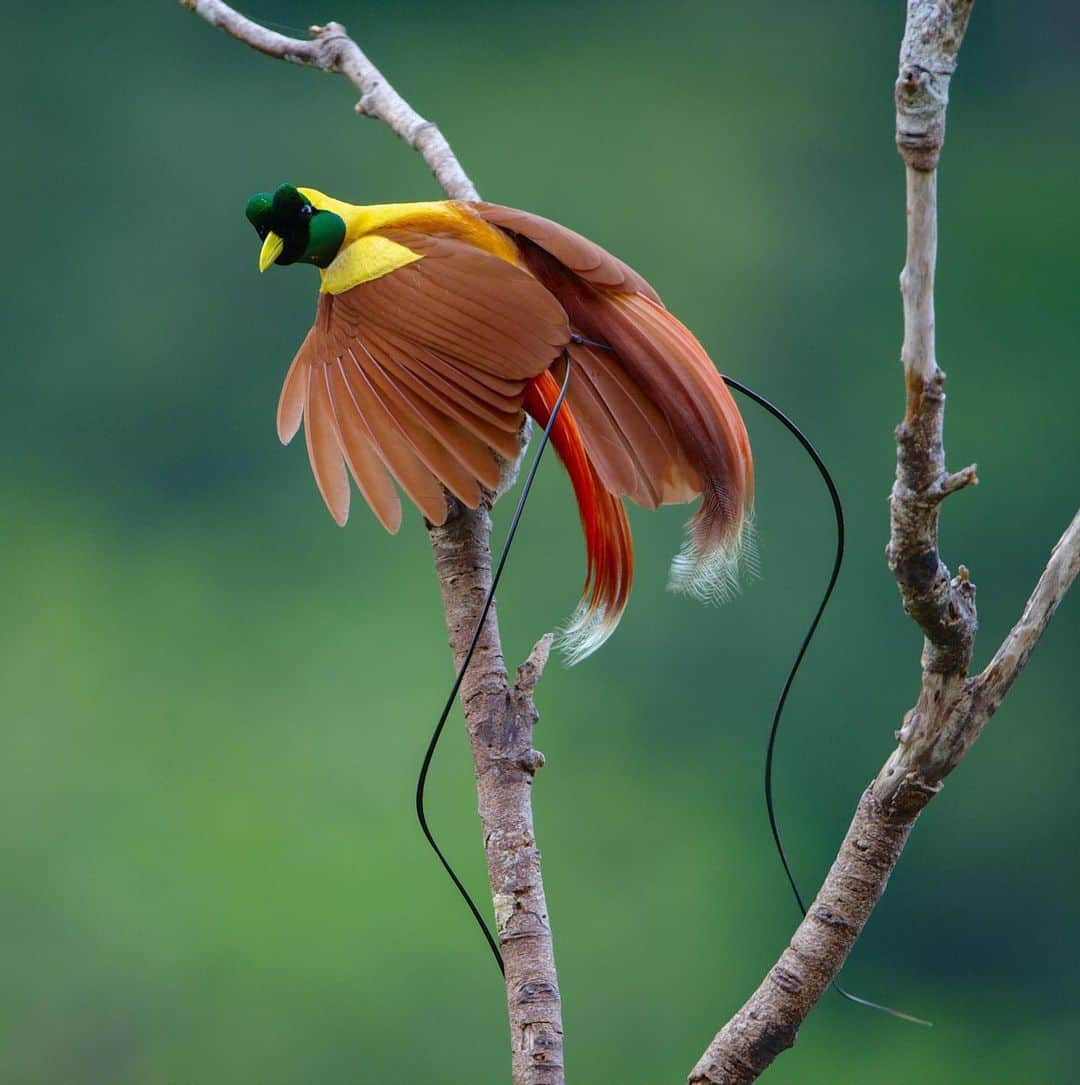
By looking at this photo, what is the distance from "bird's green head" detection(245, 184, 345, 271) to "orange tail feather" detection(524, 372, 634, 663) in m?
0.23

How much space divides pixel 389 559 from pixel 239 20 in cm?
165

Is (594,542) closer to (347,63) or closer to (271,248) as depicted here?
(271,248)

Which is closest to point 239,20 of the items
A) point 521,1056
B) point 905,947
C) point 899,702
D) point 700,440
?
point 700,440

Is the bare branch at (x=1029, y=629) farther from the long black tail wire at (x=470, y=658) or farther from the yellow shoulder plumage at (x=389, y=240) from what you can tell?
the yellow shoulder plumage at (x=389, y=240)

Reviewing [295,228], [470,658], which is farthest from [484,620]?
[295,228]

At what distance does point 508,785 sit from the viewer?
1125 mm

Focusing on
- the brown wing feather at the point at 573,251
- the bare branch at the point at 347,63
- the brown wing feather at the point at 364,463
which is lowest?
the brown wing feather at the point at 364,463

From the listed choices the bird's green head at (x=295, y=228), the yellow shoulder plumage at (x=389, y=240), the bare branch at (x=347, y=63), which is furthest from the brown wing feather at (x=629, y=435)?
the bare branch at (x=347, y=63)

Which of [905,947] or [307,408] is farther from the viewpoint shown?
[905,947]

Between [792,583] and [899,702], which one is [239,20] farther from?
[899,702]

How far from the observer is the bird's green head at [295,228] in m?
1.27

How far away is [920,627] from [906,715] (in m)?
0.06

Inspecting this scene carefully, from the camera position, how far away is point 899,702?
114 inches

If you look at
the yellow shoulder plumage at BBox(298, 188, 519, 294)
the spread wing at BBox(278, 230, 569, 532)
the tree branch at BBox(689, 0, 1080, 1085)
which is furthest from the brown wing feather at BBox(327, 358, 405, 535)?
the tree branch at BBox(689, 0, 1080, 1085)
